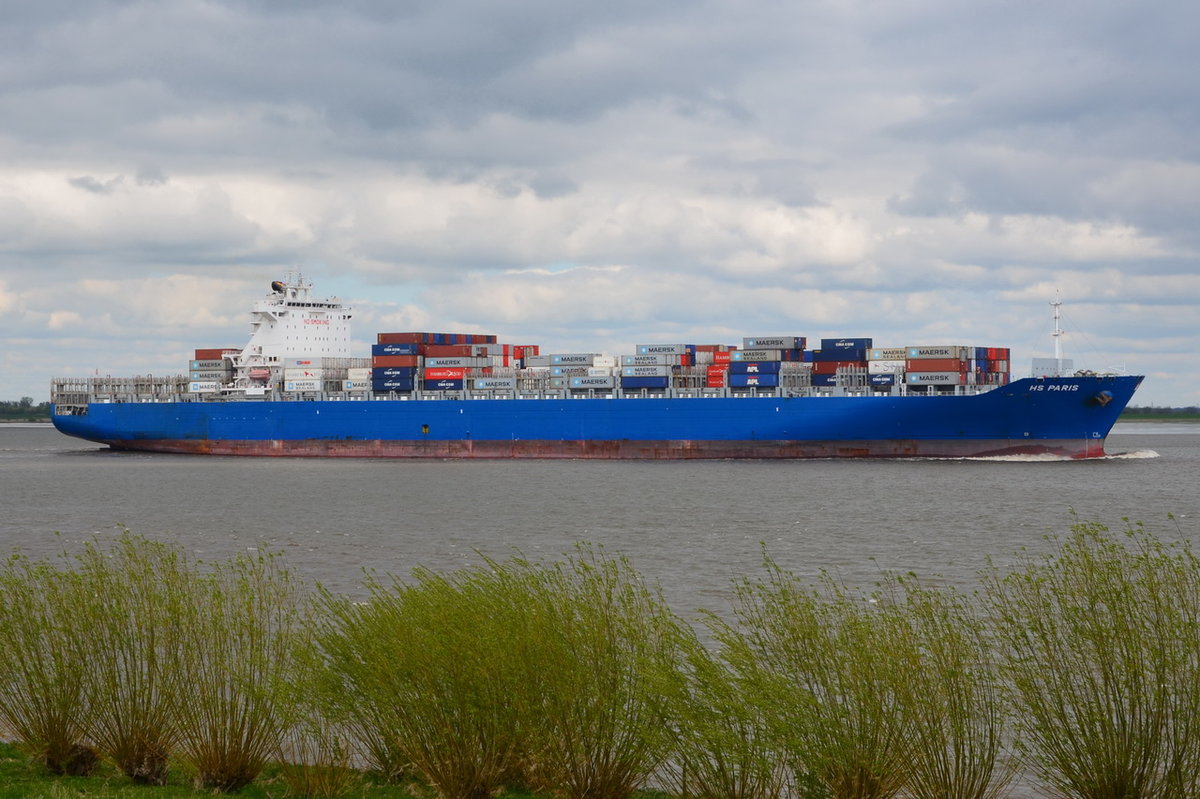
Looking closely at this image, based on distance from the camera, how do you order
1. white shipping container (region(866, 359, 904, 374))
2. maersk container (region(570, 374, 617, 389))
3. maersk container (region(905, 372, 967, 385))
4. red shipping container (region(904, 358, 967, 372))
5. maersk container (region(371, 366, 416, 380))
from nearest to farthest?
maersk container (region(905, 372, 967, 385)) < red shipping container (region(904, 358, 967, 372)) < white shipping container (region(866, 359, 904, 374)) < maersk container (region(570, 374, 617, 389)) < maersk container (region(371, 366, 416, 380))

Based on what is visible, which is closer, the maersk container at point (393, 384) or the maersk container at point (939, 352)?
the maersk container at point (939, 352)

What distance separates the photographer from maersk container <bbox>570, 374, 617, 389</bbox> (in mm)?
62094

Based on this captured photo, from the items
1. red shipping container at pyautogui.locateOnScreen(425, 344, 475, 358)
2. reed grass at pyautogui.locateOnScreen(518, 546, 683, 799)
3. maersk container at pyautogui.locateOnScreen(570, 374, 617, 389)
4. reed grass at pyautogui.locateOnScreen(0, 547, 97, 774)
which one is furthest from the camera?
red shipping container at pyautogui.locateOnScreen(425, 344, 475, 358)

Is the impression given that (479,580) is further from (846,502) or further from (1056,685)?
(846,502)

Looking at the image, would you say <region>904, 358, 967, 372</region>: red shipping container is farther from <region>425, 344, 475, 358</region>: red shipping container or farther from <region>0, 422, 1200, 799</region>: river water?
<region>425, 344, 475, 358</region>: red shipping container

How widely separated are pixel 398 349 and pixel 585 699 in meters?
59.8

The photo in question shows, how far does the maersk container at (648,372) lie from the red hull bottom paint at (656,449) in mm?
3897

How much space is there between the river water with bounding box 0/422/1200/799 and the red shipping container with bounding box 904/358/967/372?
4925 mm

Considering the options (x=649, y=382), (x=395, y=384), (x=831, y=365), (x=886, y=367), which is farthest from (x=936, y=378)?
(x=395, y=384)

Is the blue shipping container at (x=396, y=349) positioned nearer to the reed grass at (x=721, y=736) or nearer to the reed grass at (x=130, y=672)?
the reed grass at (x=130, y=672)

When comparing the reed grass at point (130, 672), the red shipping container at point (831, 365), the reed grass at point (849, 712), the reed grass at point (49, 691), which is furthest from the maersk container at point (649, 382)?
the reed grass at point (849, 712)

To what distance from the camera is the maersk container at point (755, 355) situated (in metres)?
60.2

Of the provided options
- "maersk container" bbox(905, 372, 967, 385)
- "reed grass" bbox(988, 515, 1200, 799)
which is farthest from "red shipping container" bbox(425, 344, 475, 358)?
"reed grass" bbox(988, 515, 1200, 799)

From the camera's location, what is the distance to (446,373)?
216 ft
